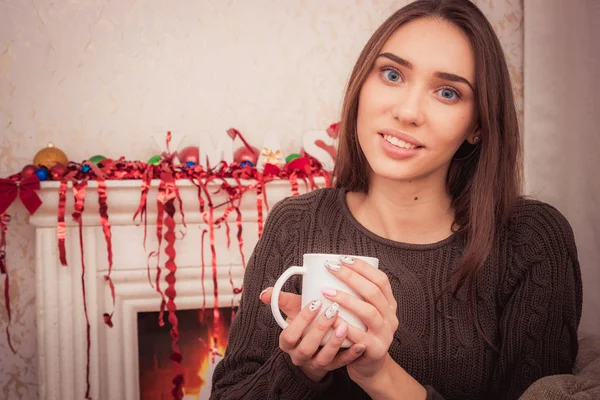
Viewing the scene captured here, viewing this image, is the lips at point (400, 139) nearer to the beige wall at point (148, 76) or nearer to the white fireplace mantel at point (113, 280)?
the white fireplace mantel at point (113, 280)

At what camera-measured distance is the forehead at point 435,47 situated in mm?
1112

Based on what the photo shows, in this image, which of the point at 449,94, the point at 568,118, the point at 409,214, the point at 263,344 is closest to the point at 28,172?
the point at 263,344

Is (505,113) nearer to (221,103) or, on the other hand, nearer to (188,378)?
(221,103)

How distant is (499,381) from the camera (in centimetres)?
113

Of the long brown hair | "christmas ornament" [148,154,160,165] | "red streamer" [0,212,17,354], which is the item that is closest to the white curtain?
the long brown hair

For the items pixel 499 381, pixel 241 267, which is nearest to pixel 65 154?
pixel 241 267

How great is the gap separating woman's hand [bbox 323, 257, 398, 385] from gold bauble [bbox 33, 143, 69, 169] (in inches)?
54.2

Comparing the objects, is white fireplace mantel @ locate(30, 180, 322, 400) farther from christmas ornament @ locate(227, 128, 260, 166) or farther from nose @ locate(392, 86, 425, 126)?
nose @ locate(392, 86, 425, 126)

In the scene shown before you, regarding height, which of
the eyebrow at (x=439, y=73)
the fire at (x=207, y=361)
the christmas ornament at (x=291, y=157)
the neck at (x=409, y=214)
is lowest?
the fire at (x=207, y=361)

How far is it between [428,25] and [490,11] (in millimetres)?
1416

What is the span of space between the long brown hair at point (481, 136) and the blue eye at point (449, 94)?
46 millimetres

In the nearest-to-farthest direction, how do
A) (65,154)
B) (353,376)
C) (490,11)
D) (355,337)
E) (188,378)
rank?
1. (355,337)
2. (353,376)
3. (65,154)
4. (188,378)
5. (490,11)

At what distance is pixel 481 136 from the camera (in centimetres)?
122

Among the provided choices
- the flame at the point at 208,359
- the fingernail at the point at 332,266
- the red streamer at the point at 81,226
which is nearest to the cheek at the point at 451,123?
the fingernail at the point at 332,266
